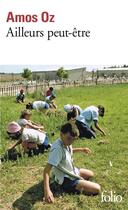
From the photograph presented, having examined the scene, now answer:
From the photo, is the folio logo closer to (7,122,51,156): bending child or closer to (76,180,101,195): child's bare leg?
(76,180,101,195): child's bare leg

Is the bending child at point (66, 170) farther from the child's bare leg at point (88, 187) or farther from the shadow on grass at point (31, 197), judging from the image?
the shadow on grass at point (31, 197)

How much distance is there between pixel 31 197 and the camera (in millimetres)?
5086

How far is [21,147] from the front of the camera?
292 inches

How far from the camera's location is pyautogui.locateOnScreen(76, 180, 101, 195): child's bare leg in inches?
200

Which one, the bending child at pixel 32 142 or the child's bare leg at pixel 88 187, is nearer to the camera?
the child's bare leg at pixel 88 187

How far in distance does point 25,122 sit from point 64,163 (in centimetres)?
302

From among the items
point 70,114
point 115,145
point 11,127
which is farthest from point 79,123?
point 11,127

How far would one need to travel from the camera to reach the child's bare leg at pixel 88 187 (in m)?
5.07

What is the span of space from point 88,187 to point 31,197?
0.80 m

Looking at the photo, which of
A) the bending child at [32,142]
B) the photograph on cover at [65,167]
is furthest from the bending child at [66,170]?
the bending child at [32,142]

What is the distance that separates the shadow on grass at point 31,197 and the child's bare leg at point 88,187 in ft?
0.99

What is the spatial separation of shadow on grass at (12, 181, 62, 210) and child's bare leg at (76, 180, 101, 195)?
302 millimetres

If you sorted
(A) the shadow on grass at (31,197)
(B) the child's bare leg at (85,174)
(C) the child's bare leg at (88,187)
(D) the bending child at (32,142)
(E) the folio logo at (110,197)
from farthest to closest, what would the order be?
(D) the bending child at (32,142) < (B) the child's bare leg at (85,174) < (C) the child's bare leg at (88,187) < (E) the folio logo at (110,197) < (A) the shadow on grass at (31,197)

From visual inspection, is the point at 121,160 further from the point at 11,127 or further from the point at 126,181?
the point at 11,127
